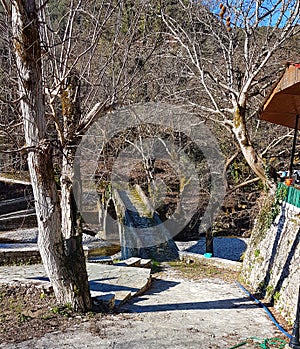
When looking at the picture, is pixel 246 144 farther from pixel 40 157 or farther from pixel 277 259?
pixel 40 157

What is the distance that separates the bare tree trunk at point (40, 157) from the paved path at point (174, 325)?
0.59 metres

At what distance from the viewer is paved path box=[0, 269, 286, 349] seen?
391cm

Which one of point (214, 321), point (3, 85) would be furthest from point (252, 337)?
point (3, 85)

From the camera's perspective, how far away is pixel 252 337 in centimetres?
423

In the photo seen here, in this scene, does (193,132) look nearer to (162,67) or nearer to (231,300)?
(162,67)

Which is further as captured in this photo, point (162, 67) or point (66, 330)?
point (162, 67)

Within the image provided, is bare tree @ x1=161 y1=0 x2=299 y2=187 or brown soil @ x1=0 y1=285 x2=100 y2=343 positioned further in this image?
bare tree @ x1=161 y1=0 x2=299 y2=187

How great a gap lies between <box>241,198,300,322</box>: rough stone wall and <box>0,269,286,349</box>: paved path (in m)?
0.32

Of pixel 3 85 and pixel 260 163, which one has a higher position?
pixel 3 85

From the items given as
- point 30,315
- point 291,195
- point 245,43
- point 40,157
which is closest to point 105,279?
point 30,315

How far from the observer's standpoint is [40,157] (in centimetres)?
433

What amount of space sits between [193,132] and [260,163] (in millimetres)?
4189

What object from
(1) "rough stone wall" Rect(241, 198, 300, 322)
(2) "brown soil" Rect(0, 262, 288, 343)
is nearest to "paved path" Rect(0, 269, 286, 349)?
(2) "brown soil" Rect(0, 262, 288, 343)

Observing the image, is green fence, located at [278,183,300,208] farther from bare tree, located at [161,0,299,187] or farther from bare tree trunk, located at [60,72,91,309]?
bare tree trunk, located at [60,72,91,309]
